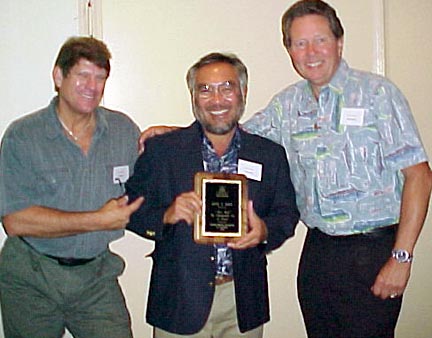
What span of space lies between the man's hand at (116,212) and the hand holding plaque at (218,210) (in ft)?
0.97

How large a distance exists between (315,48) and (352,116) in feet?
1.06

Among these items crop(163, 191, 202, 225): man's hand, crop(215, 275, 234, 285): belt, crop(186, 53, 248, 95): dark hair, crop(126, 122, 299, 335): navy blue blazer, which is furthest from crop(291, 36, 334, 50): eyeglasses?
crop(215, 275, 234, 285): belt

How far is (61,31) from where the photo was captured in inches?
116

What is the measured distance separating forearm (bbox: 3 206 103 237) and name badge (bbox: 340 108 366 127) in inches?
43.4

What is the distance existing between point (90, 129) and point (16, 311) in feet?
2.81

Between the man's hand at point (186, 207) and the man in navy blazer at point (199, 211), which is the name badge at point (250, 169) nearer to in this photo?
the man in navy blazer at point (199, 211)

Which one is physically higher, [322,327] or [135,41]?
[135,41]

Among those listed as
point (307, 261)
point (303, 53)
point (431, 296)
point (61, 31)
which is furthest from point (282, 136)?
point (431, 296)

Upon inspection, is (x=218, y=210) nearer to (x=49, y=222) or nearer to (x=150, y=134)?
(x=150, y=134)

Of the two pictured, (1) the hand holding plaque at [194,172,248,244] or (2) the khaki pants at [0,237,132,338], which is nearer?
(1) the hand holding plaque at [194,172,248,244]

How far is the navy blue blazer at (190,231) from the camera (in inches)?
87.2

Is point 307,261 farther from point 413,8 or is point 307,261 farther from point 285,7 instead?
point 413,8

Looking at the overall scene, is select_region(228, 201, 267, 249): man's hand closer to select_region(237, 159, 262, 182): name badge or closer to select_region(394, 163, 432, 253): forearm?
select_region(237, 159, 262, 182): name badge

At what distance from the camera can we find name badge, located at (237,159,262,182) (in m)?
2.32
